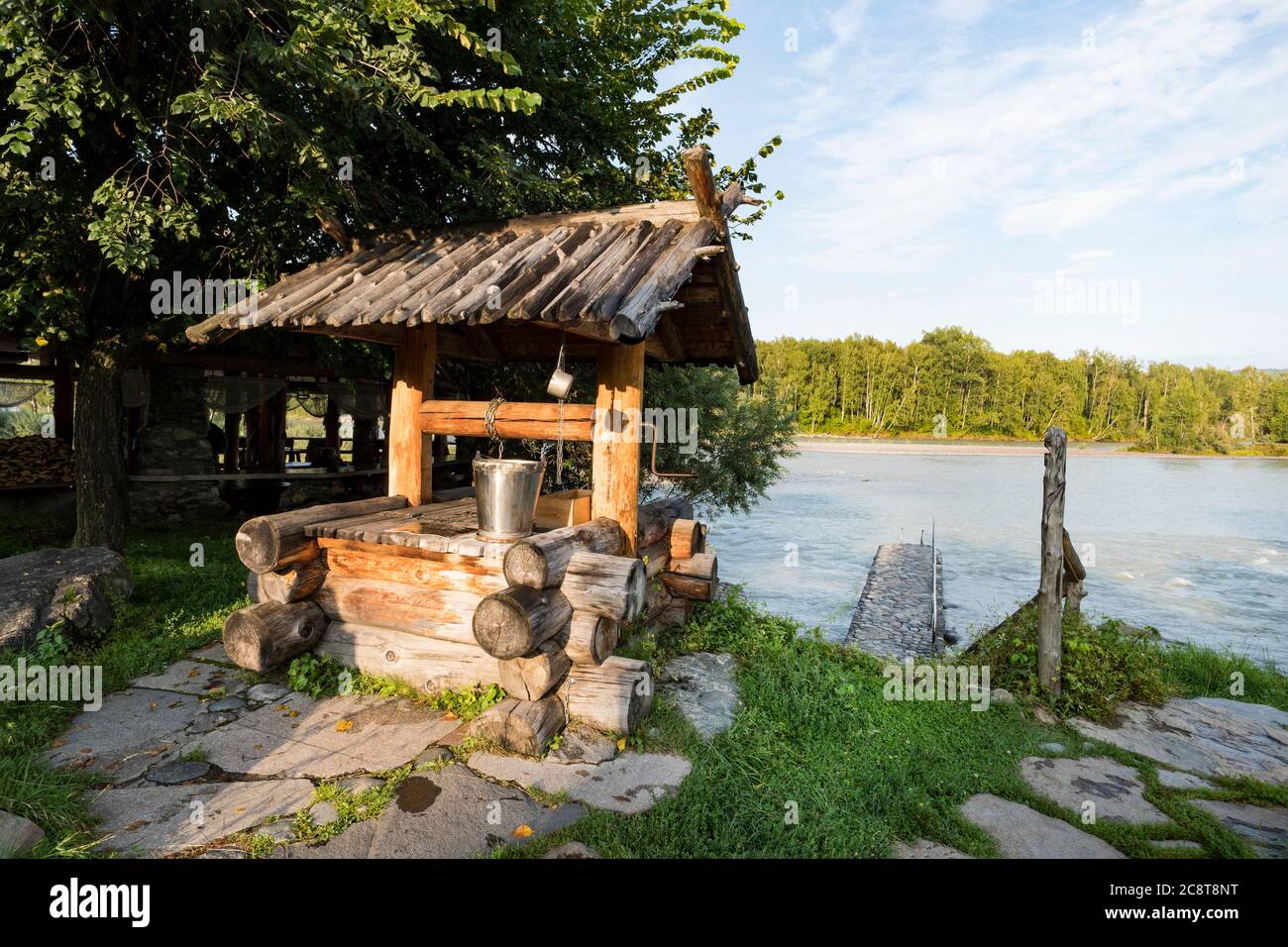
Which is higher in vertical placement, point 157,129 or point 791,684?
point 157,129

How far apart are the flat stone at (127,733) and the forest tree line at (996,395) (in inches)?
2486

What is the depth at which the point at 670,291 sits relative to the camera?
4.27 m

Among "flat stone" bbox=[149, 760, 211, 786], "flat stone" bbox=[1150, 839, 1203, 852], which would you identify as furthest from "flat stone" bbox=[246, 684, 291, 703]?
"flat stone" bbox=[1150, 839, 1203, 852]

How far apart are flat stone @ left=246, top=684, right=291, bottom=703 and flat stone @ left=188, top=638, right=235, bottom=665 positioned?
68 centimetres

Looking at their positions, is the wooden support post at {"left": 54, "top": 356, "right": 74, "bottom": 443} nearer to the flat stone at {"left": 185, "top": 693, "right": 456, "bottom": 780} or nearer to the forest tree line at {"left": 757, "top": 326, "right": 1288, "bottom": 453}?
the flat stone at {"left": 185, "top": 693, "right": 456, "bottom": 780}

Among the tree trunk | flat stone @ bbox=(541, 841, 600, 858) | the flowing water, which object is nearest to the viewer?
flat stone @ bbox=(541, 841, 600, 858)

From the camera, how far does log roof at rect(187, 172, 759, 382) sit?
4.22 meters

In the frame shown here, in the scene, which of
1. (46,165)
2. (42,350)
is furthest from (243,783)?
(42,350)

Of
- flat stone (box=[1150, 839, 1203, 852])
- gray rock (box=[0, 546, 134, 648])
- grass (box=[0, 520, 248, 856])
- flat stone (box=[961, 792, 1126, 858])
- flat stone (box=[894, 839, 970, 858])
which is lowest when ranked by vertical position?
flat stone (box=[1150, 839, 1203, 852])

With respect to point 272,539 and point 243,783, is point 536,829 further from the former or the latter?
point 272,539

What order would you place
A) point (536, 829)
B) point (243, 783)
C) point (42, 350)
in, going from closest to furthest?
point (536, 829), point (243, 783), point (42, 350)

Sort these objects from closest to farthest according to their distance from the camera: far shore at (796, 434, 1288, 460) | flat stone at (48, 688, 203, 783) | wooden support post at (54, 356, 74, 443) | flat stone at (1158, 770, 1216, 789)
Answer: flat stone at (48, 688, 203, 783)
flat stone at (1158, 770, 1216, 789)
wooden support post at (54, 356, 74, 443)
far shore at (796, 434, 1288, 460)

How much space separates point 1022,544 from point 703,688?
19.7 m
